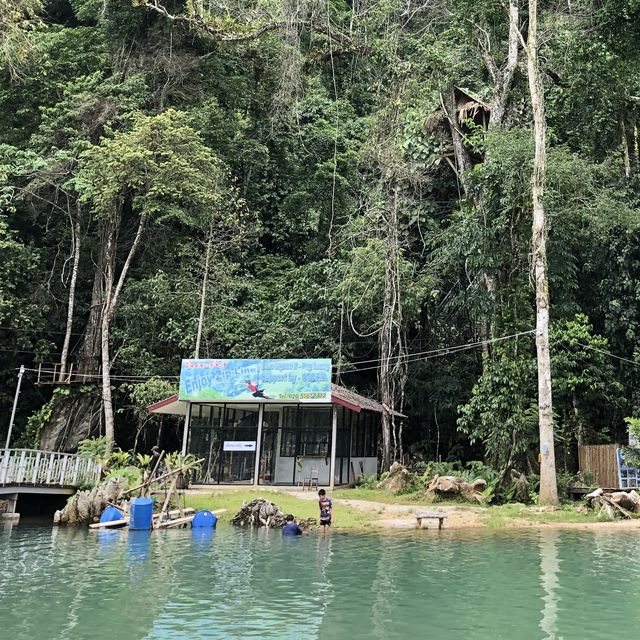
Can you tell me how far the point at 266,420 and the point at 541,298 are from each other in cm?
952

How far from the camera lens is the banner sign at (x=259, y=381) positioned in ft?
65.3

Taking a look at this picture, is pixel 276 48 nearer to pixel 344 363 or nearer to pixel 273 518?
pixel 344 363

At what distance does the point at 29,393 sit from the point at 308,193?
14.9 metres

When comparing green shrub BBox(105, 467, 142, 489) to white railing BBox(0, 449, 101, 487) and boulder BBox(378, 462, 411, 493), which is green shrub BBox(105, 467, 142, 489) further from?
boulder BBox(378, 462, 411, 493)

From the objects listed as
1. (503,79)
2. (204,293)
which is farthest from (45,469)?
(503,79)

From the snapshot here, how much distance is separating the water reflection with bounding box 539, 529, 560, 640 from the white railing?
12.8m

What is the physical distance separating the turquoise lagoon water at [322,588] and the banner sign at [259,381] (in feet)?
24.7

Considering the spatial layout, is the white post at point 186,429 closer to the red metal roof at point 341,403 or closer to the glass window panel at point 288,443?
the red metal roof at point 341,403

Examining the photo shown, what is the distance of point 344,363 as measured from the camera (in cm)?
2452

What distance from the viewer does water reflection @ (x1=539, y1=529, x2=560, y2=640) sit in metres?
6.38

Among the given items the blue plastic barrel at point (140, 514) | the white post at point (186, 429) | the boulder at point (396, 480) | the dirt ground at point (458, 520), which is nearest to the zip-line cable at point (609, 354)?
the dirt ground at point (458, 520)

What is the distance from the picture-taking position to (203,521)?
1488 centimetres

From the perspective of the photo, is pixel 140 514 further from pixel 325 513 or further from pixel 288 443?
pixel 288 443

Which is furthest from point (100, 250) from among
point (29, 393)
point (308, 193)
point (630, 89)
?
point (630, 89)
